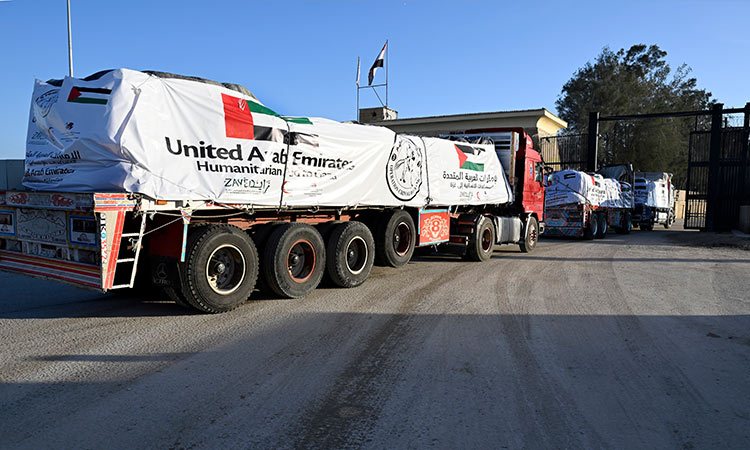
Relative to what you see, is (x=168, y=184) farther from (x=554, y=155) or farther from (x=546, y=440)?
(x=554, y=155)

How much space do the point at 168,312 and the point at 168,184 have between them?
1.89 metres

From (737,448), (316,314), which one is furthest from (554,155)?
(737,448)

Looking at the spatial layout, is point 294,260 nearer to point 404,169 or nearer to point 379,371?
point 404,169

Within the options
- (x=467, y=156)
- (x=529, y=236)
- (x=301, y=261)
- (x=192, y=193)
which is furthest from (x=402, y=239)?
(x=529, y=236)

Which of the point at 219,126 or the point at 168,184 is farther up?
the point at 219,126

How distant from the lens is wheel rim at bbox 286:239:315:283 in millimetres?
7730

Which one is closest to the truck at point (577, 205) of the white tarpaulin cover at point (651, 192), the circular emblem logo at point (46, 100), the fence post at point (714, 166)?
the fence post at point (714, 166)

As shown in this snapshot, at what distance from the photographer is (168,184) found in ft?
19.6

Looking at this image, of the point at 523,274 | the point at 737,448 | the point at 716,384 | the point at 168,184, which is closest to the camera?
the point at 737,448

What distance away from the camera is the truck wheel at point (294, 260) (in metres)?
7.23

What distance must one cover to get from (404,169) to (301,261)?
311cm

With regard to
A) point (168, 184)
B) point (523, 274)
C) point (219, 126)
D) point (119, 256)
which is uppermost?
point (219, 126)

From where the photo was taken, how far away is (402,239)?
10562 mm

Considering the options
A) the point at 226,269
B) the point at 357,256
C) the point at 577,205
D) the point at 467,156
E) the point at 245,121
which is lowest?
the point at 357,256
